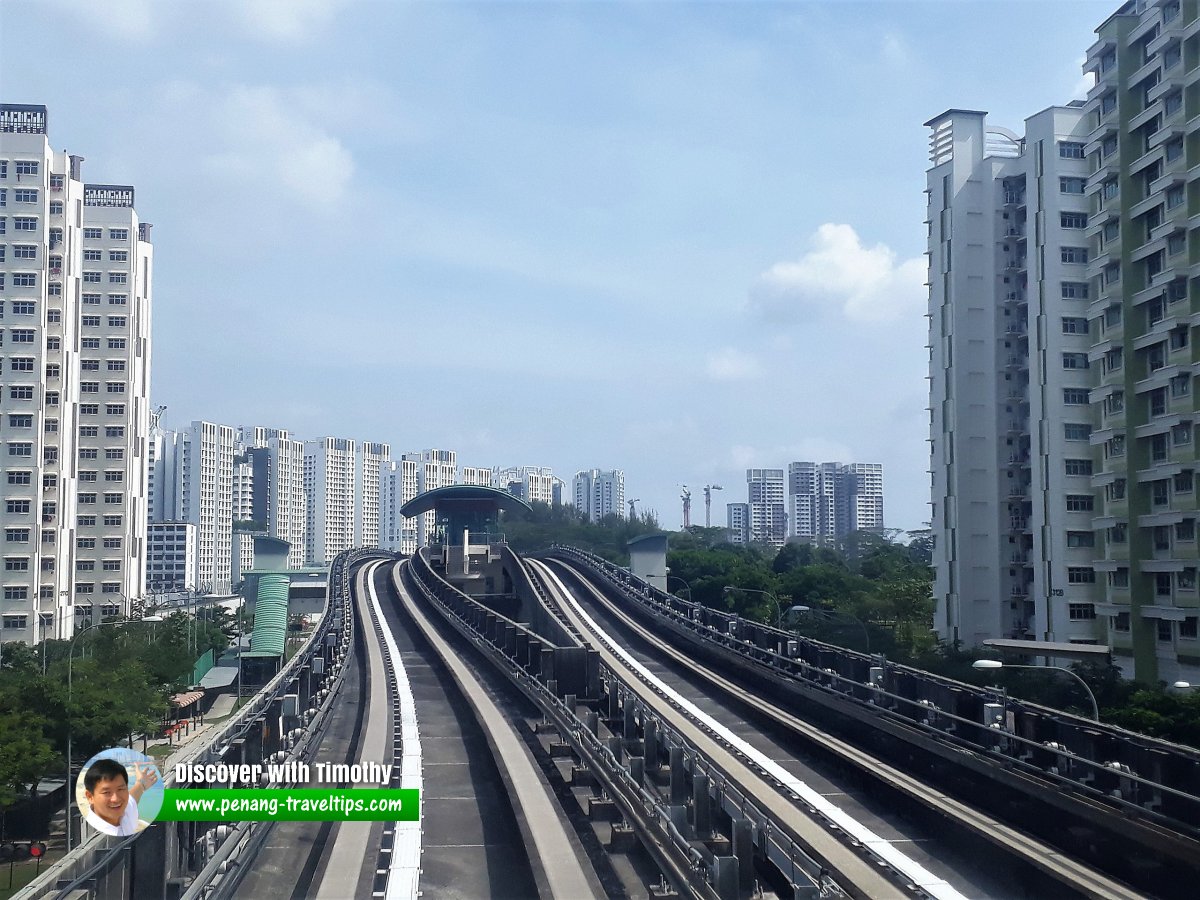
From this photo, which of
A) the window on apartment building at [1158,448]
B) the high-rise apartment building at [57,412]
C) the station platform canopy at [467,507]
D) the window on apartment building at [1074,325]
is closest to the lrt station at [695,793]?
the window on apartment building at [1158,448]

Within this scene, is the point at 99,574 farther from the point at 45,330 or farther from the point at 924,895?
the point at 924,895

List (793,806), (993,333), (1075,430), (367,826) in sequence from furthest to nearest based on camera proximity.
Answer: (993,333) → (1075,430) → (793,806) → (367,826)

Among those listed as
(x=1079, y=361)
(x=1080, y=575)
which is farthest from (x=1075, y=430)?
(x=1080, y=575)

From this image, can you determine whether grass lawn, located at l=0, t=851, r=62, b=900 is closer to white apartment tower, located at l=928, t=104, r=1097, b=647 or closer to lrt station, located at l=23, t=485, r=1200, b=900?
lrt station, located at l=23, t=485, r=1200, b=900

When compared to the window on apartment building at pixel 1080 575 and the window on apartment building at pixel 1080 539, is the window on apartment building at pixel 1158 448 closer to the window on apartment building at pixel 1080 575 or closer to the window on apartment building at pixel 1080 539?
the window on apartment building at pixel 1080 539

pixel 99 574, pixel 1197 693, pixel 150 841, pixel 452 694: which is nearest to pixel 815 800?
pixel 150 841

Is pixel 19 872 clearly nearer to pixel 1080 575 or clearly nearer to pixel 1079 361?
pixel 1080 575
